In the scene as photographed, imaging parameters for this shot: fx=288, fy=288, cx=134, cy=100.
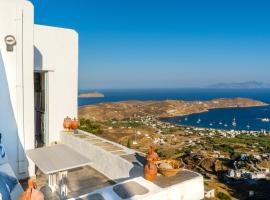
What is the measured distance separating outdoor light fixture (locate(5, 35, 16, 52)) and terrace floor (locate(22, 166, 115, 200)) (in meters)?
2.74

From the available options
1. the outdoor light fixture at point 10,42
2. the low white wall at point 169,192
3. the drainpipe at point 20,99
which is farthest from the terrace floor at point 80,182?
the outdoor light fixture at point 10,42

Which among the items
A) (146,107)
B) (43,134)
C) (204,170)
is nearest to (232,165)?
(204,170)

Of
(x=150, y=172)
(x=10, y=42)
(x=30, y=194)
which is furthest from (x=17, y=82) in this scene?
(x=150, y=172)

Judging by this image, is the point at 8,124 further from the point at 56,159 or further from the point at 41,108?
the point at 41,108

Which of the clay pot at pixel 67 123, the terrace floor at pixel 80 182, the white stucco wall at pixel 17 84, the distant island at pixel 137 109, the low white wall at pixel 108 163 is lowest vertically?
the distant island at pixel 137 109

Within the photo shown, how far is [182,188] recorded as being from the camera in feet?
14.2

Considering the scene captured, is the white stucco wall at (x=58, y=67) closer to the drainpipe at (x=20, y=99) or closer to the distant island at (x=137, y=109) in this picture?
the drainpipe at (x=20, y=99)

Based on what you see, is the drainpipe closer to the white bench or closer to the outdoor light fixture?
the outdoor light fixture

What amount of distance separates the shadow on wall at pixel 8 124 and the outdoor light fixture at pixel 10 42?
28 centimetres

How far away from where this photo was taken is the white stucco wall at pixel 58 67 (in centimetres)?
775

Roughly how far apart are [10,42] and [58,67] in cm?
250

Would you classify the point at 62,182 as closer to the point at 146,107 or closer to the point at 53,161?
the point at 53,161

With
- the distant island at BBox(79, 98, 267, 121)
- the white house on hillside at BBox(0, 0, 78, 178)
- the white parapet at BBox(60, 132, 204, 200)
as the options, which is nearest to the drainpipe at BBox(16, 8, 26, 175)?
the white house on hillside at BBox(0, 0, 78, 178)

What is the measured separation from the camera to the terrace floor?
17.5ft
